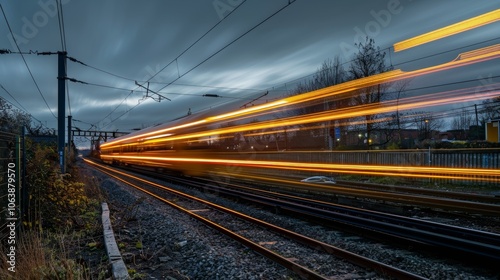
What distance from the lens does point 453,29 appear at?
982cm

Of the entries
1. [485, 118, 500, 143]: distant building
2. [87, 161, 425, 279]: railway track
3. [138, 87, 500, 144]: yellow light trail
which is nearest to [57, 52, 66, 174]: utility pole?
[138, 87, 500, 144]: yellow light trail

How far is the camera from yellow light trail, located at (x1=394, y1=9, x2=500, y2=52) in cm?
903

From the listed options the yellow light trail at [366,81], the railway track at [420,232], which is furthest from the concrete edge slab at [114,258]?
the yellow light trail at [366,81]

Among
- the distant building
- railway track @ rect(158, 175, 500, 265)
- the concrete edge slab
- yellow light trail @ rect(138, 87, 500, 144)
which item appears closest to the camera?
the concrete edge slab

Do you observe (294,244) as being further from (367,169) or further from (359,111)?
(367,169)

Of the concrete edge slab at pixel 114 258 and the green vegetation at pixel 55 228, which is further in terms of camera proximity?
the green vegetation at pixel 55 228

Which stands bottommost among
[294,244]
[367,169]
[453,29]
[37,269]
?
[294,244]

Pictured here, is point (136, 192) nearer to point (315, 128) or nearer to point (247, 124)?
point (247, 124)

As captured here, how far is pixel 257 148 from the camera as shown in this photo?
15.8 meters

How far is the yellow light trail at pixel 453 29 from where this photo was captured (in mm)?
9031

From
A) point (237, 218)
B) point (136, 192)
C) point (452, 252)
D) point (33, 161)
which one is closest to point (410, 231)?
point (452, 252)

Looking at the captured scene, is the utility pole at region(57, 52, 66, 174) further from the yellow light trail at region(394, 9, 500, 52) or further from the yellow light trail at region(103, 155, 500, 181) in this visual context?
the yellow light trail at region(394, 9, 500, 52)

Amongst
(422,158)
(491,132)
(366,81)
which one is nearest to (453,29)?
(366,81)

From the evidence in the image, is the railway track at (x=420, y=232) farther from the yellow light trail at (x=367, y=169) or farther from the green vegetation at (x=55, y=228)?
the green vegetation at (x=55, y=228)
